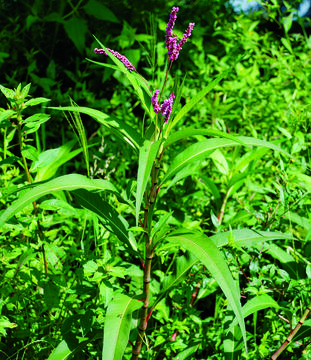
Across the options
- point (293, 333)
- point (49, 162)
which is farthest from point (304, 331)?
point (49, 162)

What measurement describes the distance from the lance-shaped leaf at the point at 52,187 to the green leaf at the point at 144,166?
21 centimetres

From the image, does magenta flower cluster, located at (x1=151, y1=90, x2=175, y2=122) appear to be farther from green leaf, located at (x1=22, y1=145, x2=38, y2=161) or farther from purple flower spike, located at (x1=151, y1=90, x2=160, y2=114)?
green leaf, located at (x1=22, y1=145, x2=38, y2=161)

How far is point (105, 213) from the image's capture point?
56.8 inches

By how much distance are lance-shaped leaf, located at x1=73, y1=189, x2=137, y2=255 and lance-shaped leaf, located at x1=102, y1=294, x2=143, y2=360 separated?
0.60 feet

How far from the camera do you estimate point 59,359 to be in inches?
55.9

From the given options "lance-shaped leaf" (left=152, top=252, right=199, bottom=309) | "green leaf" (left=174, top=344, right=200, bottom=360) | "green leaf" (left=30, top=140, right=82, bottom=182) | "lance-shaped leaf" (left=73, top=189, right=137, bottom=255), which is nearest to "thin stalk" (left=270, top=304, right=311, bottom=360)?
"green leaf" (left=174, top=344, right=200, bottom=360)

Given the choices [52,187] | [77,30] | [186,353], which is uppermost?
[77,30]

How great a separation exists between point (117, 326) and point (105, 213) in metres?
0.37

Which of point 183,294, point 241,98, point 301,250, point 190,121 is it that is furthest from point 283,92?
point 183,294

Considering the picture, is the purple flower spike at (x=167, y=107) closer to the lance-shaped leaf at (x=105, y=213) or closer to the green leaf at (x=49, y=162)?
the lance-shaped leaf at (x=105, y=213)

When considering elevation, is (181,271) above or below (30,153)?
below

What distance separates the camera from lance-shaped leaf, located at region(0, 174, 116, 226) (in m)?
1.13

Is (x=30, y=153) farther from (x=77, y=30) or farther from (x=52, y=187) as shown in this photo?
(x=77, y=30)

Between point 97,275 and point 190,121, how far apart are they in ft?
5.79
